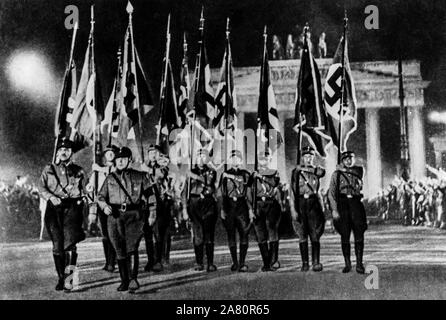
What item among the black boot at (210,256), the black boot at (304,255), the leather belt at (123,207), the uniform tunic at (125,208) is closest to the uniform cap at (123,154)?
the uniform tunic at (125,208)

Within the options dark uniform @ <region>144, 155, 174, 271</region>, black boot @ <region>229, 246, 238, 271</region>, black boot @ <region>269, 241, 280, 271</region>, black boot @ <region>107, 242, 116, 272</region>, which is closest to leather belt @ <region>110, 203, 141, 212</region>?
dark uniform @ <region>144, 155, 174, 271</region>

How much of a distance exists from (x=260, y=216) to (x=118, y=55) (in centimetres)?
371

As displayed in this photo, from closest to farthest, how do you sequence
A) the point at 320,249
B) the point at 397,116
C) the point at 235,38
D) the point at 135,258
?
1. the point at 135,258
2. the point at 320,249
3. the point at 235,38
4. the point at 397,116

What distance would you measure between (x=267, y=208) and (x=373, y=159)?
2358mm

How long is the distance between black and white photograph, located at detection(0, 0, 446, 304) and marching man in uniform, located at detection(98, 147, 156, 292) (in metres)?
0.24

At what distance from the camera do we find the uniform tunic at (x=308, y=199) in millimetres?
7824

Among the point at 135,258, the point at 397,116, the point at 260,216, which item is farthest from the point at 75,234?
the point at 397,116

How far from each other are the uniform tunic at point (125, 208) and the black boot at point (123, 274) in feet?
0.37

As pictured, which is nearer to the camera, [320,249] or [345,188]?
[345,188]

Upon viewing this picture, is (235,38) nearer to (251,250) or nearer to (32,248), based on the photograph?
(251,250)

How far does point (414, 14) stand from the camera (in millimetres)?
8977

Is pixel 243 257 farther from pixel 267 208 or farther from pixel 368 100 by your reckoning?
pixel 368 100

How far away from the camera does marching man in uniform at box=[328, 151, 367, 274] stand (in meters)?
7.70

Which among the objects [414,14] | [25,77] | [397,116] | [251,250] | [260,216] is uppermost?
[414,14]
